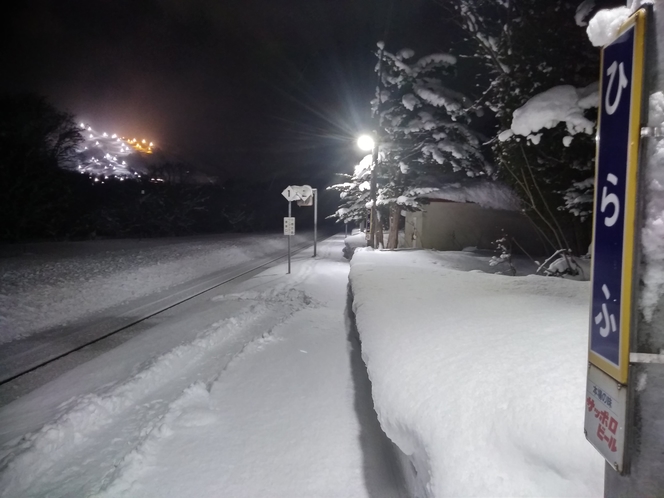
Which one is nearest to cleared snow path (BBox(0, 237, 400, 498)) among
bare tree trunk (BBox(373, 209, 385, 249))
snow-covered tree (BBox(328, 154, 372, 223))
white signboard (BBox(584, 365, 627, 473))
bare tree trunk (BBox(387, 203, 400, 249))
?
white signboard (BBox(584, 365, 627, 473))

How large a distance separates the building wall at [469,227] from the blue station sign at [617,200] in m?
18.5

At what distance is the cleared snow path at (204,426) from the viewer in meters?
3.28

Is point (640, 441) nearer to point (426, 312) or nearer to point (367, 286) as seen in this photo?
point (426, 312)

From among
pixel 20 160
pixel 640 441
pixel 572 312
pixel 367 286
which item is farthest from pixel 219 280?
pixel 20 160

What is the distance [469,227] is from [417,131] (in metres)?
5.56

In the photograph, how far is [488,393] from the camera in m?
2.56

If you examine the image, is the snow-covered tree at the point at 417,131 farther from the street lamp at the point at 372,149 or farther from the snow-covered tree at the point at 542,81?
the snow-covered tree at the point at 542,81

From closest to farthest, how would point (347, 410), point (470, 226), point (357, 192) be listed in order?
1. point (347, 410)
2. point (470, 226)
3. point (357, 192)

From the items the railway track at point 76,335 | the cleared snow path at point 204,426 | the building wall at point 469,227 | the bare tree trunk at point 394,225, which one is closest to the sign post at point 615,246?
the cleared snow path at point 204,426

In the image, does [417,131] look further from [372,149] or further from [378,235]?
[378,235]

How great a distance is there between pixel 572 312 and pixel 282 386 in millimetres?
3353

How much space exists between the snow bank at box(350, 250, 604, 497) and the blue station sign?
0.69 metres

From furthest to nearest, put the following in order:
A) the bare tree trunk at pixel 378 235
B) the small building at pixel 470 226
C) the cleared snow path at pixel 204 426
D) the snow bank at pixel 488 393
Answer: the bare tree trunk at pixel 378 235 → the small building at pixel 470 226 → the cleared snow path at pixel 204 426 → the snow bank at pixel 488 393

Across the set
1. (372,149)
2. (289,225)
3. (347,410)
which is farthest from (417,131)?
(347,410)
